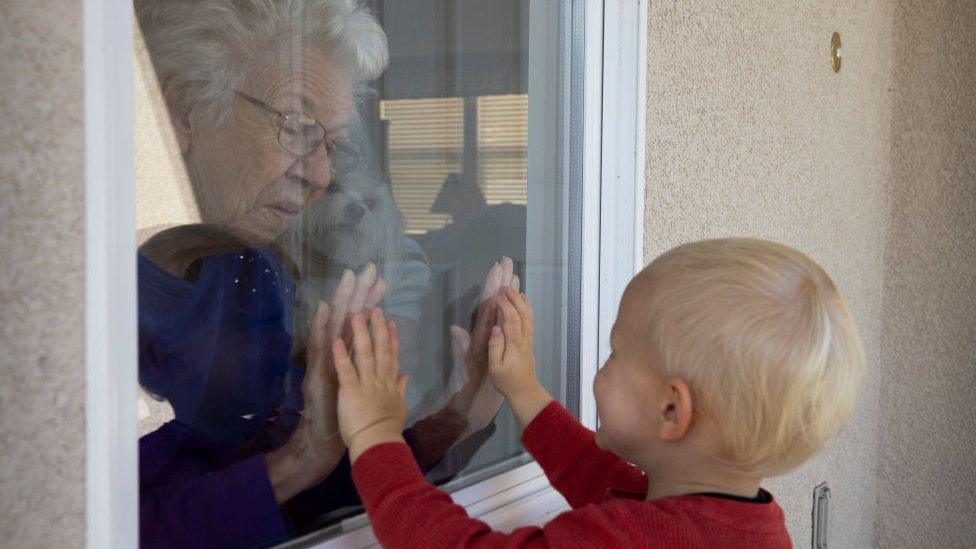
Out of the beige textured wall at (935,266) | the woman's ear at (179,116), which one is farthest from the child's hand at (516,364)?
the beige textured wall at (935,266)

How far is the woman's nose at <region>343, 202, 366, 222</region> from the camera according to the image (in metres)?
1.44

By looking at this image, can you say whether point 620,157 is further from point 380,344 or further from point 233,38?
point 233,38

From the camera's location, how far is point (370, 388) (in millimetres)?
1344

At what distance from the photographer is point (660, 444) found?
1.29 m

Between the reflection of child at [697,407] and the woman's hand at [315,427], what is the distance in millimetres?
43

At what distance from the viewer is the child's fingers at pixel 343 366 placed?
133cm

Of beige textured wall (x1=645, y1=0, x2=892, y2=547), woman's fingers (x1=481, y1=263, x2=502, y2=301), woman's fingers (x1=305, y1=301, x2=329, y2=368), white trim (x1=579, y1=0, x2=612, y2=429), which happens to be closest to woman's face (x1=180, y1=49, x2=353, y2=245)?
woman's fingers (x1=305, y1=301, x2=329, y2=368)

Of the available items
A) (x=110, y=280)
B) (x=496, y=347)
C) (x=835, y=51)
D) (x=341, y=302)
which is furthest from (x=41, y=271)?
(x=835, y=51)

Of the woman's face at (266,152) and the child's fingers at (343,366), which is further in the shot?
the child's fingers at (343,366)

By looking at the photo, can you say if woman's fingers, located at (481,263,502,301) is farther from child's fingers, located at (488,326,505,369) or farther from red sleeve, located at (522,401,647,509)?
red sleeve, located at (522,401,647,509)

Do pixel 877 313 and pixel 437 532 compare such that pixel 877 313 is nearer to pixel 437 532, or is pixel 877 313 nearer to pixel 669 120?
pixel 669 120

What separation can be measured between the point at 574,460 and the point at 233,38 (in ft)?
2.78

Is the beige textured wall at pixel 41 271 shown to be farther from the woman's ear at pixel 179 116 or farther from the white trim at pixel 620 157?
the white trim at pixel 620 157

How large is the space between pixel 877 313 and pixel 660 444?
3.07m
